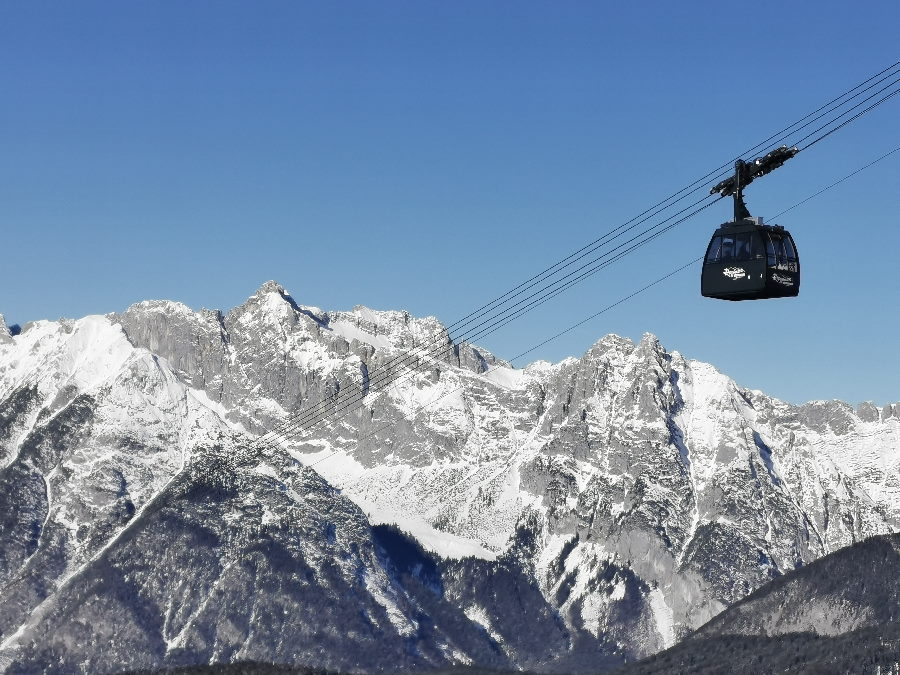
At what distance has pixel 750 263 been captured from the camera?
8125 centimetres

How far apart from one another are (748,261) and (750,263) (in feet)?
0.60

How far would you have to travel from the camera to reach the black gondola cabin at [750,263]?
8088 centimetres

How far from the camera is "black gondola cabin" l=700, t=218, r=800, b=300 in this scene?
80875mm

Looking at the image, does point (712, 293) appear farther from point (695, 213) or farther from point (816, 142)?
point (816, 142)

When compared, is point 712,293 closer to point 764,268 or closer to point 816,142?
point 764,268

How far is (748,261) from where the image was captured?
81375 millimetres

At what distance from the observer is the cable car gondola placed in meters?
80.9

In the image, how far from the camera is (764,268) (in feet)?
264

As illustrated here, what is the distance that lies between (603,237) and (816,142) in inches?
408

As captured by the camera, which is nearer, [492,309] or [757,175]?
[757,175]

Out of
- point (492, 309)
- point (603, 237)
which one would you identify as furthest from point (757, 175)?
point (492, 309)

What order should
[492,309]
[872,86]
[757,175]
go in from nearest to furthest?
[872,86] < [757,175] < [492,309]

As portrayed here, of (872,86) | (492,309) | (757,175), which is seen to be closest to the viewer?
(872,86)

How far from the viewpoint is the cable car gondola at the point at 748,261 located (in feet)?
265
